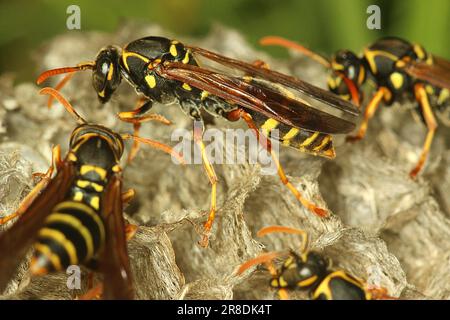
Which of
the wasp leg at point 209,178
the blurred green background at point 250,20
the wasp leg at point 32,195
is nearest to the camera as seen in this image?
the wasp leg at point 32,195

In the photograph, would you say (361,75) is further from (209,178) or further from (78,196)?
(78,196)

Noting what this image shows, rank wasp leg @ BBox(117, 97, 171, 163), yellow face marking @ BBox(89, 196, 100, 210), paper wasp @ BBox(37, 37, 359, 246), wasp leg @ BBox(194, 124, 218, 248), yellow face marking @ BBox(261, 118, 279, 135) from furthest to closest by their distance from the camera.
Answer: wasp leg @ BBox(117, 97, 171, 163)
yellow face marking @ BBox(261, 118, 279, 135)
paper wasp @ BBox(37, 37, 359, 246)
wasp leg @ BBox(194, 124, 218, 248)
yellow face marking @ BBox(89, 196, 100, 210)

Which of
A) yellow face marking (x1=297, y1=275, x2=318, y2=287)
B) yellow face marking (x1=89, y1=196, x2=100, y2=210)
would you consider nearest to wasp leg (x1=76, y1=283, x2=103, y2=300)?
yellow face marking (x1=89, y1=196, x2=100, y2=210)

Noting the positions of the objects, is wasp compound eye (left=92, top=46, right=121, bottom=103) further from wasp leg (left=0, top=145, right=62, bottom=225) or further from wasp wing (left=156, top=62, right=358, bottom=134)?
wasp leg (left=0, top=145, right=62, bottom=225)

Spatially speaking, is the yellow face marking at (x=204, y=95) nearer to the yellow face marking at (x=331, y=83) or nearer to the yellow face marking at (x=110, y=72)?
the yellow face marking at (x=110, y=72)

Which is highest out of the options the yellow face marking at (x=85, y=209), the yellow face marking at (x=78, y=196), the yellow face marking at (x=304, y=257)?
the yellow face marking at (x=78, y=196)

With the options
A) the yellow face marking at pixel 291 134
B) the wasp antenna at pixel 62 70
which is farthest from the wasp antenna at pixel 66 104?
the yellow face marking at pixel 291 134
